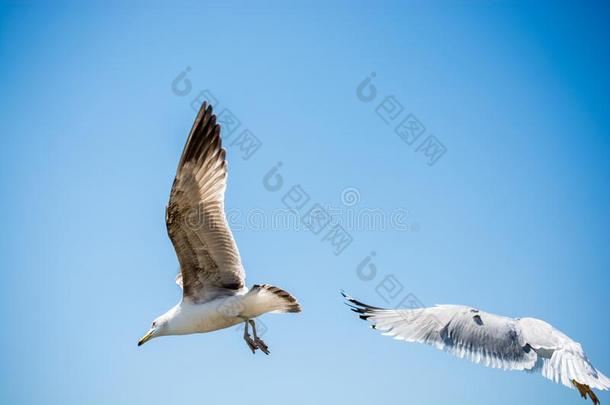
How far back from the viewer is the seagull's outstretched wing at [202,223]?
21.8 ft

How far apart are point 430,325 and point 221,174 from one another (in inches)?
94.0

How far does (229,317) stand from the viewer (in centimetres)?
656

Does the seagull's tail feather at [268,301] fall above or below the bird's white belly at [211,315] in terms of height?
above

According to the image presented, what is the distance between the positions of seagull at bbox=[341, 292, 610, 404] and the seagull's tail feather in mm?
667

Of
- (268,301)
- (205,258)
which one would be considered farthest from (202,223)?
(268,301)

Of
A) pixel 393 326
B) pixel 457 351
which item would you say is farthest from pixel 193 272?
pixel 457 351

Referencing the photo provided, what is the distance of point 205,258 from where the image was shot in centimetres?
670

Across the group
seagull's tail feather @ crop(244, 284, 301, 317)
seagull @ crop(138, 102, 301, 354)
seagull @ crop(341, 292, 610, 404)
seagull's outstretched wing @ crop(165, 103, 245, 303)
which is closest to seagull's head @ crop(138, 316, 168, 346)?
seagull @ crop(138, 102, 301, 354)

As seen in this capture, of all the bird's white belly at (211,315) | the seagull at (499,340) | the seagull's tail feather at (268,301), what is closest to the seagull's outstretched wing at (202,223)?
the bird's white belly at (211,315)

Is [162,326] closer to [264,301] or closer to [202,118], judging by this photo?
[264,301]

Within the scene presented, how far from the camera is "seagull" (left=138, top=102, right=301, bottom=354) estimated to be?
6562mm

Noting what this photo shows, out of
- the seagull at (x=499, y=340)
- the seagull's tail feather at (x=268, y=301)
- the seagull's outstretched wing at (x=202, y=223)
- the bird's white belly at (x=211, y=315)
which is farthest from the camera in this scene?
the seagull's outstretched wing at (x=202, y=223)

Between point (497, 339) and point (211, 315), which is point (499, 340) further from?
point (211, 315)

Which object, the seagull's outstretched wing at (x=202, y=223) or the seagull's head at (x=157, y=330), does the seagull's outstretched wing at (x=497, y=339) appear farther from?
the seagull's head at (x=157, y=330)
